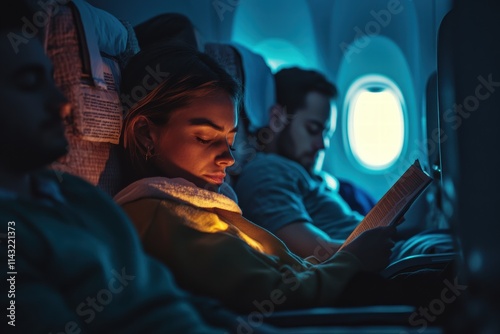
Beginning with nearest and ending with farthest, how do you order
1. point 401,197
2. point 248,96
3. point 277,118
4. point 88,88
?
point 88,88 → point 401,197 → point 248,96 → point 277,118

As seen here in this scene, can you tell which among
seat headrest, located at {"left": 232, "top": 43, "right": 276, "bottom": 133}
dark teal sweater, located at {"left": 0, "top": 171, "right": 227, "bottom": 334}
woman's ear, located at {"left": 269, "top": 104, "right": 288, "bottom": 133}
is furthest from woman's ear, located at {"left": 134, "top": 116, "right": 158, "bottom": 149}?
woman's ear, located at {"left": 269, "top": 104, "right": 288, "bottom": 133}

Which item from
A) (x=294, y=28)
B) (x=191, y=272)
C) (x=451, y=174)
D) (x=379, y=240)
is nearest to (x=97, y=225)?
(x=191, y=272)

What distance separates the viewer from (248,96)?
210 centimetres

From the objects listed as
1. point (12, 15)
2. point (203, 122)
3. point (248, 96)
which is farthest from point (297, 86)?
point (12, 15)

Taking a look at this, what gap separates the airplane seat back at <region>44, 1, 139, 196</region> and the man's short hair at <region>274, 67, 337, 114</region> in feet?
3.89

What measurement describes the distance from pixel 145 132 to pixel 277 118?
1.14 metres

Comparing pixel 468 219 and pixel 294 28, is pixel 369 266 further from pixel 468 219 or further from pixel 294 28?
pixel 294 28

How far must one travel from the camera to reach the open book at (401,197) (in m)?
1.32

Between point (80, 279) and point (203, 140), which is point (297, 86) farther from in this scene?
point (80, 279)

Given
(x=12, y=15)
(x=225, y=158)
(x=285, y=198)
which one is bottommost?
(x=285, y=198)

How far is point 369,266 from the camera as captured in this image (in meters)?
1.20

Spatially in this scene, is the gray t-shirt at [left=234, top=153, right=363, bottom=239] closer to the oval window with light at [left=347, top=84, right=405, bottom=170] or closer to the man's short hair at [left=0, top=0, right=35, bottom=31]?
the oval window with light at [left=347, top=84, right=405, bottom=170]


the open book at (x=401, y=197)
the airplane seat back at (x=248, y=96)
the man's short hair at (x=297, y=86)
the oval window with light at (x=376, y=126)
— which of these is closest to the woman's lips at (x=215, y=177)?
the open book at (x=401, y=197)

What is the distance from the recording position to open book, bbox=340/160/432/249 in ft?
4.32
